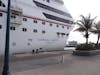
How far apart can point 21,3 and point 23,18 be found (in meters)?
2.47

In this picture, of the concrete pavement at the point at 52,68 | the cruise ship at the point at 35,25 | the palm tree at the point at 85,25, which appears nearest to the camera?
the concrete pavement at the point at 52,68

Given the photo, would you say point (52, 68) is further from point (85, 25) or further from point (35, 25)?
point (85, 25)

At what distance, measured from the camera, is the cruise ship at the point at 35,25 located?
26.5m

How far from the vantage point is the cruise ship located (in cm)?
2652

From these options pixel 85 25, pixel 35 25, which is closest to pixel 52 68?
pixel 35 25

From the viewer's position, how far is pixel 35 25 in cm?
3025

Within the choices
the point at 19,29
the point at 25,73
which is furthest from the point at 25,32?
the point at 25,73

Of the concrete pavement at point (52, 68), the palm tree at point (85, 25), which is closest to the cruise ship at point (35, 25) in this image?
the palm tree at point (85, 25)

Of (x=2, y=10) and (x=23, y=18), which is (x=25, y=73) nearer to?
(x=2, y=10)

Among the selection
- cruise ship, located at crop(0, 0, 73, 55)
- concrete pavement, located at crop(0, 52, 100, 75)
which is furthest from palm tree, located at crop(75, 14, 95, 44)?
concrete pavement, located at crop(0, 52, 100, 75)

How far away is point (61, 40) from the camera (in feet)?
125

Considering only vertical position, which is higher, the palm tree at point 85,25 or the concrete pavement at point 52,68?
the palm tree at point 85,25

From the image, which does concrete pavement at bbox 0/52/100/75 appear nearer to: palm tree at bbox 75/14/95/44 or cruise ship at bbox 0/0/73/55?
cruise ship at bbox 0/0/73/55

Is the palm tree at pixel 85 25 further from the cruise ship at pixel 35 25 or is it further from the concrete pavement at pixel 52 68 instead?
the concrete pavement at pixel 52 68
